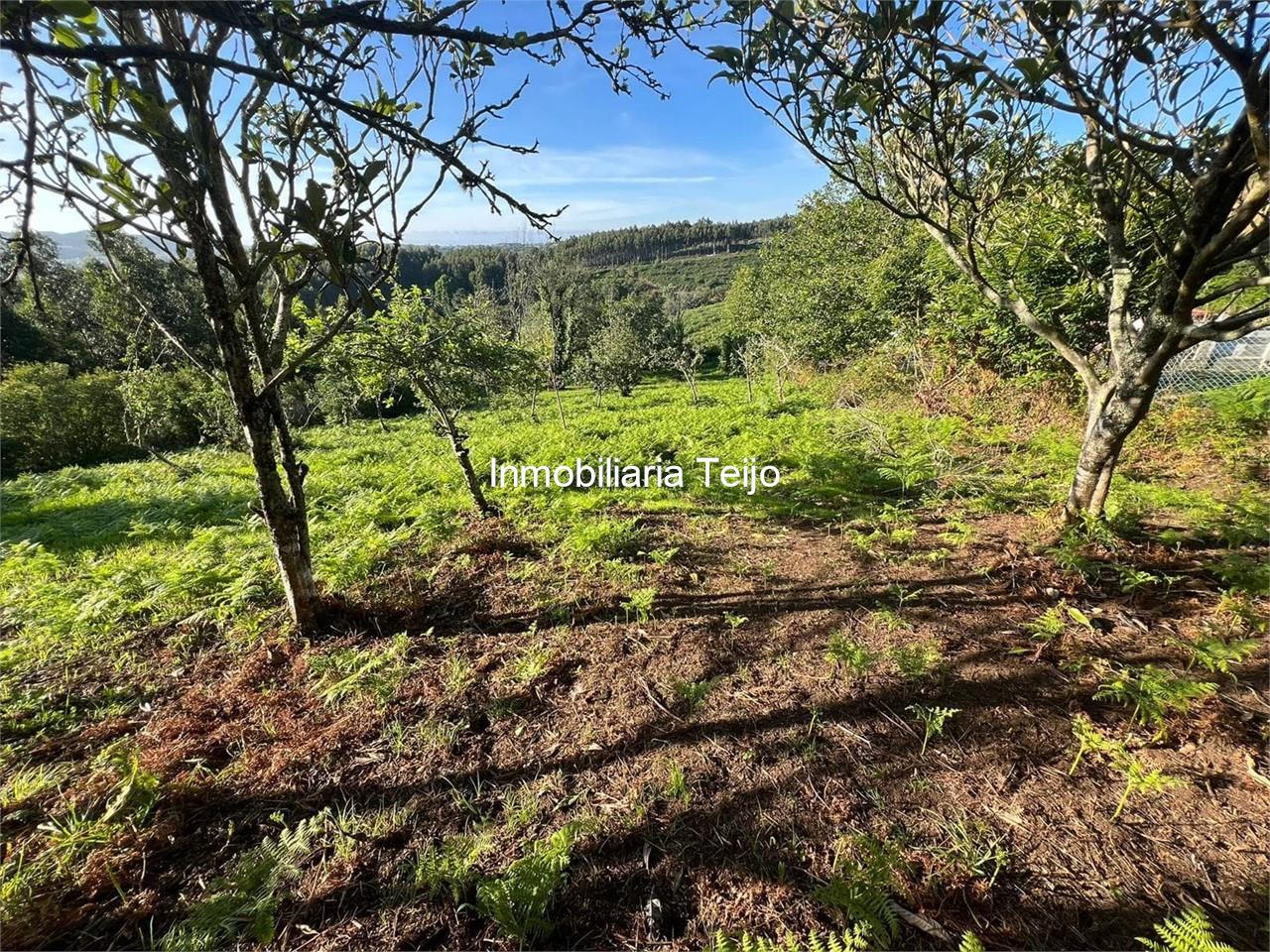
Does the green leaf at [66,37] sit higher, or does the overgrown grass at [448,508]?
the green leaf at [66,37]

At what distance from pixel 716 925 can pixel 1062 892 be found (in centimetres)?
143

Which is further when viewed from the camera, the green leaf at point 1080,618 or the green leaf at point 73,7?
the green leaf at point 1080,618

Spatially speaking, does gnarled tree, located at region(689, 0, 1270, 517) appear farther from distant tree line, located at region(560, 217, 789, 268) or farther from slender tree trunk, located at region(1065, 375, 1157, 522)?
distant tree line, located at region(560, 217, 789, 268)

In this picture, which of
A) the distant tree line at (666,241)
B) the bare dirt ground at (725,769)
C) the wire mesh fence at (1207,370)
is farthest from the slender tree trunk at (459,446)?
the distant tree line at (666,241)

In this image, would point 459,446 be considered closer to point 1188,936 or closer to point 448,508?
point 448,508

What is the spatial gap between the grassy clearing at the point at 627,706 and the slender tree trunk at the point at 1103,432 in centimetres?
28

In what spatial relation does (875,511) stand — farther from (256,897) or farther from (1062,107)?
(256,897)

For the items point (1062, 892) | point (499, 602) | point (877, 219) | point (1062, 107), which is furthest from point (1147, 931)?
point (877, 219)

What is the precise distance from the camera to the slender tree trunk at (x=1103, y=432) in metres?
3.63

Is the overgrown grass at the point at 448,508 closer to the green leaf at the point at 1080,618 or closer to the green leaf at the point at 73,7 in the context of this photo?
the green leaf at the point at 1080,618

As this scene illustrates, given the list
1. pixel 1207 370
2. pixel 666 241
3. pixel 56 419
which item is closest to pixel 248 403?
pixel 1207 370

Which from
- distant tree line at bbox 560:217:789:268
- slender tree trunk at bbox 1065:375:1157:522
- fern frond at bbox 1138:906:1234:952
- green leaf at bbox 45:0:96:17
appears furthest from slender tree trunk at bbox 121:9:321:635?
distant tree line at bbox 560:217:789:268

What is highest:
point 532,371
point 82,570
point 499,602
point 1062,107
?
point 1062,107

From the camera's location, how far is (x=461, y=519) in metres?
6.64
